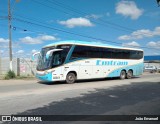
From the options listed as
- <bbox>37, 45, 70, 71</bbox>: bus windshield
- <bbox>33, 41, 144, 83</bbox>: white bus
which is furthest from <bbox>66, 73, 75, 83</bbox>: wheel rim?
<bbox>37, 45, 70, 71</bbox>: bus windshield

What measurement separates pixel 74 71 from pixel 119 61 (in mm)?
6404

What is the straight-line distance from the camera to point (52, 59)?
18828 millimetres

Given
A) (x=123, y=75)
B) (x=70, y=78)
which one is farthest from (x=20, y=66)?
(x=123, y=75)

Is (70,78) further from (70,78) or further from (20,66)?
(20,66)

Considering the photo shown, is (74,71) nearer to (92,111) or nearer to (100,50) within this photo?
(100,50)

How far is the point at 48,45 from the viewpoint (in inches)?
803

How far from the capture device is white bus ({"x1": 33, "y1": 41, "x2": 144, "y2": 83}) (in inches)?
Result: 751

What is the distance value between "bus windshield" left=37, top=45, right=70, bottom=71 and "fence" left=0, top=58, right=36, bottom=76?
11459 mm

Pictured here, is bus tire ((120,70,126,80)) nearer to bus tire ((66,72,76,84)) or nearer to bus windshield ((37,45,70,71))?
bus tire ((66,72,76,84))

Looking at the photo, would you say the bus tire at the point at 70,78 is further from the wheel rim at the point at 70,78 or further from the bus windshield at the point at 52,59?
the bus windshield at the point at 52,59

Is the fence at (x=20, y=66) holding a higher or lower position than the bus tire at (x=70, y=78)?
higher

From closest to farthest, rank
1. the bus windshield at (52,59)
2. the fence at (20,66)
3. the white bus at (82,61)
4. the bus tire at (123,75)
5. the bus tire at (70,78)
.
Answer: the bus windshield at (52,59) < the white bus at (82,61) < the bus tire at (70,78) < the bus tire at (123,75) < the fence at (20,66)

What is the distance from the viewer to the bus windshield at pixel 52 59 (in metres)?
18.9

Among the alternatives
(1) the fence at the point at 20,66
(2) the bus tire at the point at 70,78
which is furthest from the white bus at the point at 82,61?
(1) the fence at the point at 20,66
